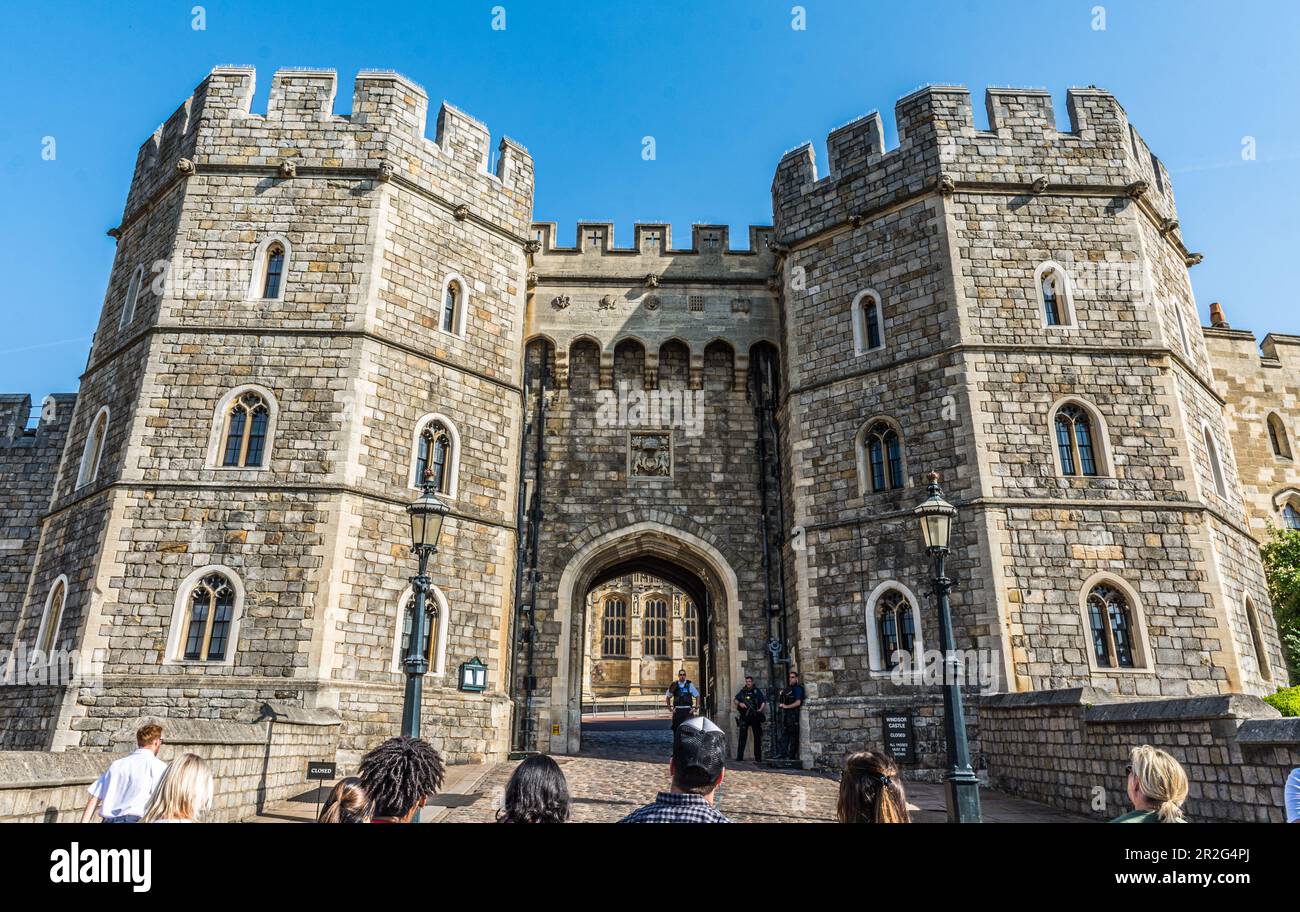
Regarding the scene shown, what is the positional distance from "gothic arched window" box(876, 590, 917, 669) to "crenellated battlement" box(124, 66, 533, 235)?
10.4 m

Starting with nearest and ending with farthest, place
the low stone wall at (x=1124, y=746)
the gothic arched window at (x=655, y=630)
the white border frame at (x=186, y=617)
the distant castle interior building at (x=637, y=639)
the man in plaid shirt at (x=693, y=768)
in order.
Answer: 1. the man in plaid shirt at (x=693, y=768)
2. the low stone wall at (x=1124, y=746)
3. the white border frame at (x=186, y=617)
4. the distant castle interior building at (x=637, y=639)
5. the gothic arched window at (x=655, y=630)

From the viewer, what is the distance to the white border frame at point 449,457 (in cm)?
1422

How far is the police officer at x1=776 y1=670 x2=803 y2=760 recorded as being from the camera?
13.8 m

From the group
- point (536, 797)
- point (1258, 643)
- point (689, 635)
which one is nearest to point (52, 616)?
point (536, 797)

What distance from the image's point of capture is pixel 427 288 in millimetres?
15289

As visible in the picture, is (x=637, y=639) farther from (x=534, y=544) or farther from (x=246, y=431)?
(x=246, y=431)

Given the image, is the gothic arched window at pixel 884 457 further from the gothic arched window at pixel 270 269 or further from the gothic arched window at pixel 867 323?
the gothic arched window at pixel 270 269

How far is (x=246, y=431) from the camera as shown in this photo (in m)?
13.7

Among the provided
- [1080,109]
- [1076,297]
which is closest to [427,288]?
[1076,297]

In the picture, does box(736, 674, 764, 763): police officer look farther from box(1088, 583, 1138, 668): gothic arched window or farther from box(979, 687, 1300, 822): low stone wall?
box(1088, 583, 1138, 668): gothic arched window

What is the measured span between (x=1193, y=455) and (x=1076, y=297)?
3215mm

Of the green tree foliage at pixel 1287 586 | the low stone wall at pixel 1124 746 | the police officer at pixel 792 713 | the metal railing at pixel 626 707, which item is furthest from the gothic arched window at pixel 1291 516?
the metal railing at pixel 626 707

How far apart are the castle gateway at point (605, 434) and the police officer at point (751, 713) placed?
0.91 metres
